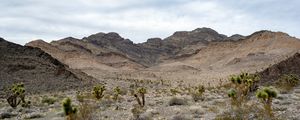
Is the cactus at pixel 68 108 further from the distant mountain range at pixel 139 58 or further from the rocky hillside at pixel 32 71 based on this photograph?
the distant mountain range at pixel 139 58

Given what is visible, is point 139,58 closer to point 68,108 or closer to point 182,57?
point 182,57

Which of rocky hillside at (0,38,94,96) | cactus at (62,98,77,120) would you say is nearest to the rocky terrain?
rocky hillside at (0,38,94,96)

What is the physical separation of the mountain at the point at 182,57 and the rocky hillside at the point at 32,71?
25.2 meters

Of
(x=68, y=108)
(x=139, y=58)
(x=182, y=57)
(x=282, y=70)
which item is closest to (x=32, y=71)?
(x=282, y=70)

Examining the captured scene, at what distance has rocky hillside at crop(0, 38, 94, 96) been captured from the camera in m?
60.3

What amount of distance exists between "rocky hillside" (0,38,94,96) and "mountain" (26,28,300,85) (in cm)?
2517

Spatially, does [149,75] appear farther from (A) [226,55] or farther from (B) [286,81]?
(B) [286,81]

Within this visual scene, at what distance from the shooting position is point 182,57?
511 ft

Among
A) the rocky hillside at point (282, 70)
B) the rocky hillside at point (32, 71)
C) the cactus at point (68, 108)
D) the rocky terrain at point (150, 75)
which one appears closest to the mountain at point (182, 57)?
the rocky terrain at point (150, 75)

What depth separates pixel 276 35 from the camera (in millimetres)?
127000

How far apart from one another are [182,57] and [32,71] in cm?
9347

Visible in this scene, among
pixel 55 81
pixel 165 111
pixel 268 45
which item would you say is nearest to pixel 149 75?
pixel 268 45

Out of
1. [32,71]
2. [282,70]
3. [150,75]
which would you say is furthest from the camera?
[150,75]

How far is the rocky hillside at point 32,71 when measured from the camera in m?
60.3
